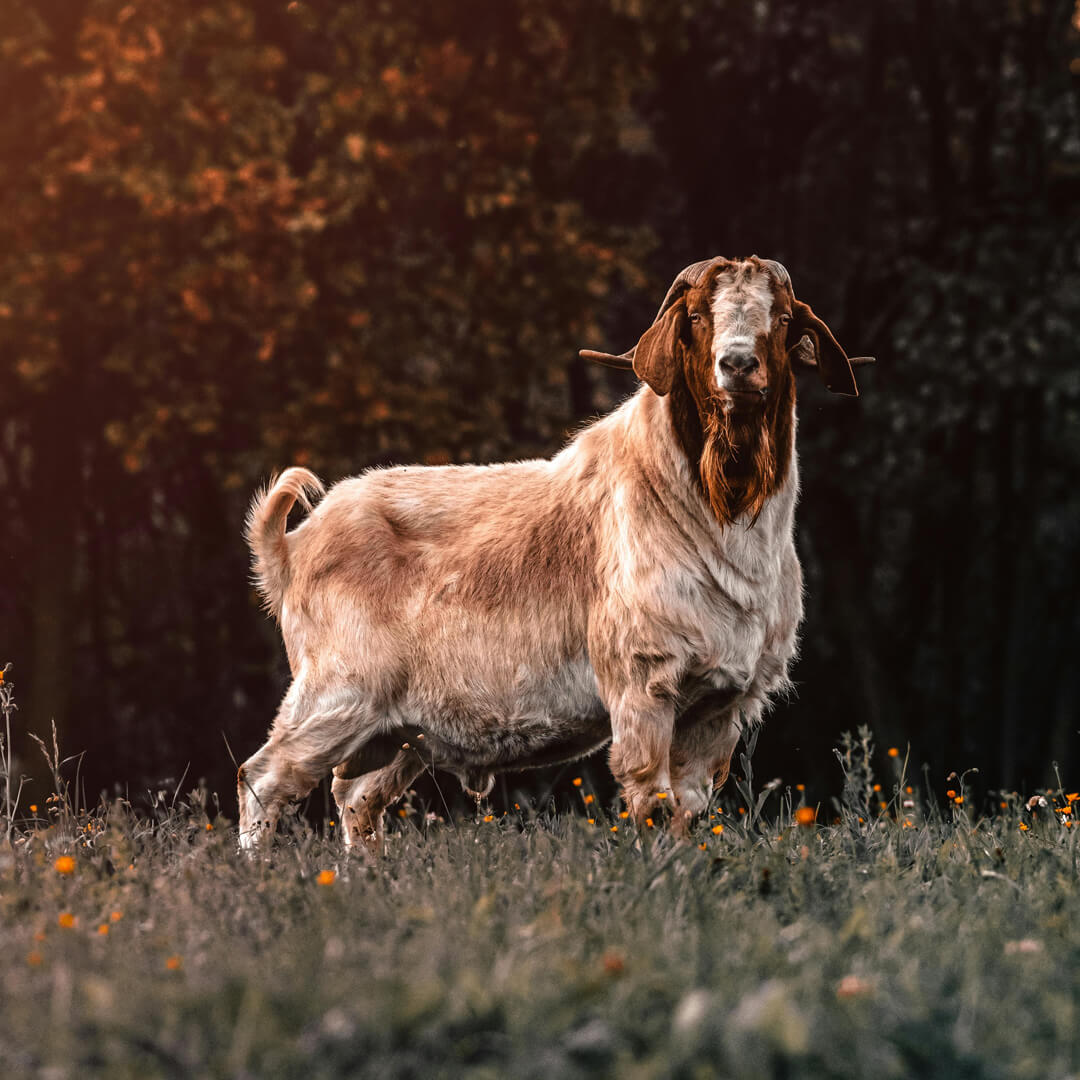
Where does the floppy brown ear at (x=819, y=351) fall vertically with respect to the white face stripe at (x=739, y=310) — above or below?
below

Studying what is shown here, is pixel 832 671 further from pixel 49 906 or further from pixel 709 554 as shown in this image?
pixel 49 906

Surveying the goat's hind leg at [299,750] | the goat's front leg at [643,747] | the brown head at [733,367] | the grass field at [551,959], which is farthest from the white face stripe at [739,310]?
the goat's hind leg at [299,750]

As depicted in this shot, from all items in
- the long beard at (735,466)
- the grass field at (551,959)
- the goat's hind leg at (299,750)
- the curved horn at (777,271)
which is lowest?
the goat's hind leg at (299,750)

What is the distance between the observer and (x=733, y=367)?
4.59 metres

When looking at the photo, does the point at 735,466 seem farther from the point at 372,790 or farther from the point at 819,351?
the point at 372,790

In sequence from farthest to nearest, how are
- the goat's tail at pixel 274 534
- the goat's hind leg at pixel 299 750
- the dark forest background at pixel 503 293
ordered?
1. the dark forest background at pixel 503 293
2. the goat's tail at pixel 274 534
3. the goat's hind leg at pixel 299 750

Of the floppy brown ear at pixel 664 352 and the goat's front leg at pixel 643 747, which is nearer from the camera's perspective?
the goat's front leg at pixel 643 747

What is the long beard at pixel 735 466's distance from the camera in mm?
4859

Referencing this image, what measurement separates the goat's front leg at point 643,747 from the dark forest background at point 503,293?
5.10 m

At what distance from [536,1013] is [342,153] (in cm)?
804

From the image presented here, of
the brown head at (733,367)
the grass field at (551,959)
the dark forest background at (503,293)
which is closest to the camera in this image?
the grass field at (551,959)

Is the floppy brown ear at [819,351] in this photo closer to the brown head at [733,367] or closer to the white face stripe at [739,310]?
the brown head at [733,367]

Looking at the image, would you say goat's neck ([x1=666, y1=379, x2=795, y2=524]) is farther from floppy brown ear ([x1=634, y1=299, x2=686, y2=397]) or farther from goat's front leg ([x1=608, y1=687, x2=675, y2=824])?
goat's front leg ([x1=608, y1=687, x2=675, y2=824])

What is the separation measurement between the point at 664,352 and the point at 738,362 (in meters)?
0.44
